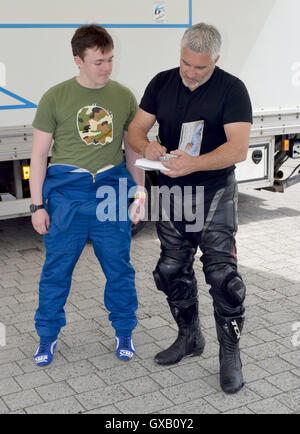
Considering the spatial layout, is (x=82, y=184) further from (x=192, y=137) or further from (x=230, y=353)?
(x=230, y=353)

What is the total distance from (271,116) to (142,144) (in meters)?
3.72

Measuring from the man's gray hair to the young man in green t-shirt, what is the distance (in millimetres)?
498

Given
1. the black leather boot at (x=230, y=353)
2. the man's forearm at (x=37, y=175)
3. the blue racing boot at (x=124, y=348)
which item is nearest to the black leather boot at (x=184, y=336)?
the blue racing boot at (x=124, y=348)

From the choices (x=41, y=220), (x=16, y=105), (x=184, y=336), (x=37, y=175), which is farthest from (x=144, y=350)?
(x=16, y=105)

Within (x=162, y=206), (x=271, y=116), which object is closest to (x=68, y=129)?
(x=162, y=206)

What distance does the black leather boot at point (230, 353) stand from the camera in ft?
11.9

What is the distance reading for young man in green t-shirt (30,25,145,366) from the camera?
367 cm

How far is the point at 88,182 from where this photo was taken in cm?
379

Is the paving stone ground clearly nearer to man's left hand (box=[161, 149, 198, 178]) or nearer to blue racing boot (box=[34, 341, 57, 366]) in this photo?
blue racing boot (box=[34, 341, 57, 366])

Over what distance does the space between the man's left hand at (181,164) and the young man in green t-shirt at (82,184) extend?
54 cm

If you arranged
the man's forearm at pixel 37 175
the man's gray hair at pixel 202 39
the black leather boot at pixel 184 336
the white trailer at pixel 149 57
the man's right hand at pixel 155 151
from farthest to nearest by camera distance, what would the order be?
the white trailer at pixel 149 57
the black leather boot at pixel 184 336
the man's forearm at pixel 37 175
the man's right hand at pixel 155 151
the man's gray hair at pixel 202 39

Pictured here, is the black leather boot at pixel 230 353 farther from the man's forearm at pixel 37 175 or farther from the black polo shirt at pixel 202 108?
the man's forearm at pixel 37 175

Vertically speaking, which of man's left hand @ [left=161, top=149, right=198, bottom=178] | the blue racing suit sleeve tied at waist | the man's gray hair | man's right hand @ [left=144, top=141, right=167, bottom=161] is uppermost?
the man's gray hair

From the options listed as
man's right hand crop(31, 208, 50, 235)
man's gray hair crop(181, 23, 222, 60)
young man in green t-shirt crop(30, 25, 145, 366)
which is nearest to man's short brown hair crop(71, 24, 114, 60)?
young man in green t-shirt crop(30, 25, 145, 366)
